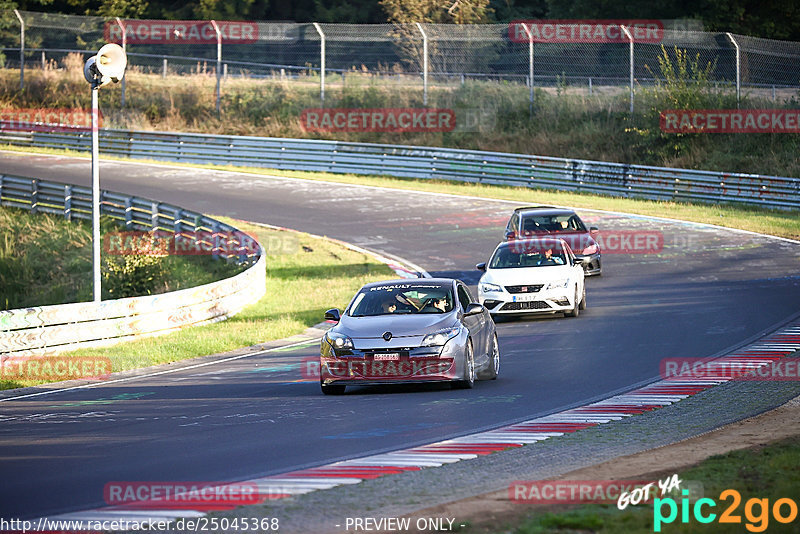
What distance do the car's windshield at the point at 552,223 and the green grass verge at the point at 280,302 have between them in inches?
135

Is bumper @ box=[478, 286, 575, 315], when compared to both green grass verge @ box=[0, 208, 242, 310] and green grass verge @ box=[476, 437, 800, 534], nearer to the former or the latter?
green grass verge @ box=[0, 208, 242, 310]

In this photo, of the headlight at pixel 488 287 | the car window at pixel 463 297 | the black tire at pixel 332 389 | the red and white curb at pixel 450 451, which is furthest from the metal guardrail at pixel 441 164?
the black tire at pixel 332 389

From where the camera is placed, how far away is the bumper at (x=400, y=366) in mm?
13164

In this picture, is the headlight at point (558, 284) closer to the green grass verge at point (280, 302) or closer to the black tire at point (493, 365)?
the green grass verge at point (280, 302)

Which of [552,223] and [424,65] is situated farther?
[424,65]

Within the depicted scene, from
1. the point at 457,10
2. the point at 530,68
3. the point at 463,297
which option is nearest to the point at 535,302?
the point at 463,297

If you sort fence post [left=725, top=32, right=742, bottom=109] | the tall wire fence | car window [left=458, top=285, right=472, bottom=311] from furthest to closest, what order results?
the tall wire fence < fence post [left=725, top=32, right=742, bottom=109] < car window [left=458, top=285, right=472, bottom=311]

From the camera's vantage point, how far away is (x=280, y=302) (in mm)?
24000

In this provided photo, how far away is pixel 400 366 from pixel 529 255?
902 centimetres

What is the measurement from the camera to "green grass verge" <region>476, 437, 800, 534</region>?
657cm

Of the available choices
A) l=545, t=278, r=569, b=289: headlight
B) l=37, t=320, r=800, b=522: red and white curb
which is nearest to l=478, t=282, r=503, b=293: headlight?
l=545, t=278, r=569, b=289: headlight

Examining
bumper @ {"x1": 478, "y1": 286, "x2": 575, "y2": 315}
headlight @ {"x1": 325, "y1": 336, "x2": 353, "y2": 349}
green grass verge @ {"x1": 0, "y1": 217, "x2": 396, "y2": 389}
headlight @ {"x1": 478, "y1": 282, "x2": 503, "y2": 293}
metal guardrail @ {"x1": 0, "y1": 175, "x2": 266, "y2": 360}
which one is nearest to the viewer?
headlight @ {"x1": 325, "y1": 336, "x2": 353, "y2": 349}

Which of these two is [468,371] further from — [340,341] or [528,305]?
[528,305]

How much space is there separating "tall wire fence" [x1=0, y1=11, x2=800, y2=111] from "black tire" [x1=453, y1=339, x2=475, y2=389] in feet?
89.9
